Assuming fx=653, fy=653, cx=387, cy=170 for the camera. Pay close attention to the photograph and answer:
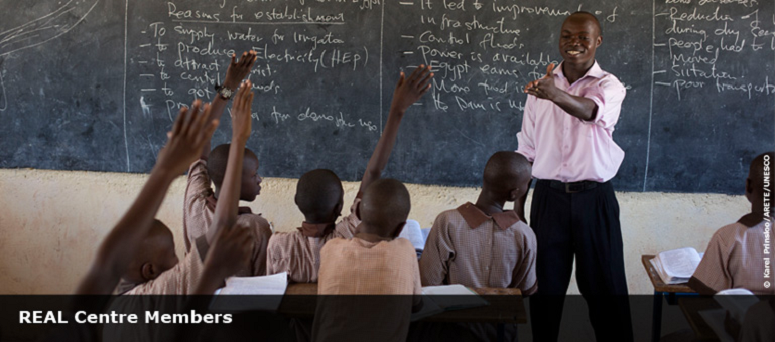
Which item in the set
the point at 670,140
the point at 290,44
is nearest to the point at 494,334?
the point at 670,140

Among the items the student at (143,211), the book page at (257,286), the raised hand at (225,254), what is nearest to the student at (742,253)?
the book page at (257,286)

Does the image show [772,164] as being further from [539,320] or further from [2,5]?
[2,5]

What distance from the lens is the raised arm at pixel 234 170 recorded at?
1.54m

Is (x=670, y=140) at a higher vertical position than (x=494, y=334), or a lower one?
higher

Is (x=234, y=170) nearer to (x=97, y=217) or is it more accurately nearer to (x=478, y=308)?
(x=478, y=308)

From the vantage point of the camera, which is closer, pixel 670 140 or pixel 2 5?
pixel 670 140

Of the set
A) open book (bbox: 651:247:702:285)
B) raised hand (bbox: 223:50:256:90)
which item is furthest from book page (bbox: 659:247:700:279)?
raised hand (bbox: 223:50:256:90)

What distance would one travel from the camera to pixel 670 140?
3.45 meters

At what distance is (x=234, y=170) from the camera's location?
5.04 ft

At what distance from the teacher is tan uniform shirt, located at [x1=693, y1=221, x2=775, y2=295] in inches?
27.0

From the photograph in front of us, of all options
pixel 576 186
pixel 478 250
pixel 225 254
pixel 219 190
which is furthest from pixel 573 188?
pixel 225 254

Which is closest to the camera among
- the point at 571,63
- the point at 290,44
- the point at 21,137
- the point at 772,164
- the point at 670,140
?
the point at 772,164

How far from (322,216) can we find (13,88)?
2.67m

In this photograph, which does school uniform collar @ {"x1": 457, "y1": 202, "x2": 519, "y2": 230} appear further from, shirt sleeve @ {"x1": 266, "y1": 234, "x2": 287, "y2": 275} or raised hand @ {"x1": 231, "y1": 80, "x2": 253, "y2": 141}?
raised hand @ {"x1": 231, "y1": 80, "x2": 253, "y2": 141}
